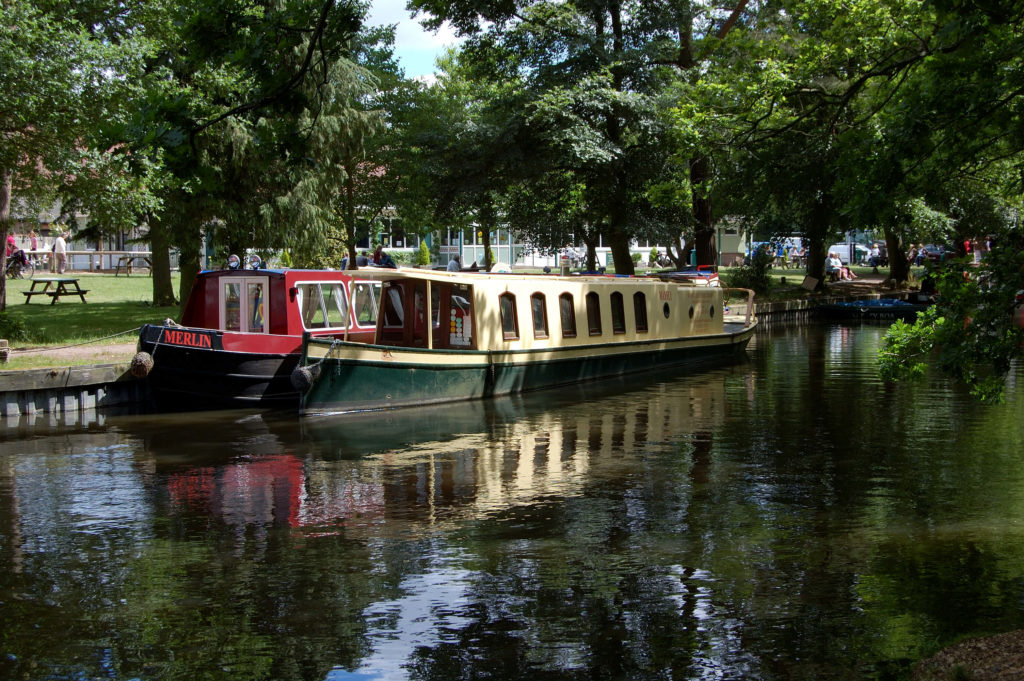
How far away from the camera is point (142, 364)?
17812 millimetres

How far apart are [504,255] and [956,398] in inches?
1826

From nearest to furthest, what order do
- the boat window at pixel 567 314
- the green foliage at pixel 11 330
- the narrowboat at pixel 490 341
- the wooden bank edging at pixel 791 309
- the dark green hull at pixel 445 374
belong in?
the dark green hull at pixel 445 374, the narrowboat at pixel 490 341, the green foliage at pixel 11 330, the boat window at pixel 567 314, the wooden bank edging at pixel 791 309

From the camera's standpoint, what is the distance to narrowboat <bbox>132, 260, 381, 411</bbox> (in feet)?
59.3

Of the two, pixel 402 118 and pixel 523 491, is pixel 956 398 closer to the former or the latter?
pixel 523 491

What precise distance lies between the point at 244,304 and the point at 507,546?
37.0ft

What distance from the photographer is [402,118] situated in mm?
38562

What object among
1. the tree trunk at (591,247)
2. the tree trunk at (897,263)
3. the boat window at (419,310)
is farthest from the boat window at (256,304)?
the tree trunk at (897,263)

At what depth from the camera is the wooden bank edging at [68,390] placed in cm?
1733

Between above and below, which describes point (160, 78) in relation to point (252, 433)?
above

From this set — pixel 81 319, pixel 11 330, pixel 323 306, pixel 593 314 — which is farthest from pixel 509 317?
pixel 81 319

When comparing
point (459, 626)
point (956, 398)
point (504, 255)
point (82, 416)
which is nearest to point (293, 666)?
point (459, 626)

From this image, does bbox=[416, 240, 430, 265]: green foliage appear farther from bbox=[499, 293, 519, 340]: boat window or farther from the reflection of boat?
bbox=[499, 293, 519, 340]: boat window

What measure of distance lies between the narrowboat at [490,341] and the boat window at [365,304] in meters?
0.69

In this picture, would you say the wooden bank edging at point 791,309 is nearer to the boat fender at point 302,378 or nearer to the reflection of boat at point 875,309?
the reflection of boat at point 875,309
